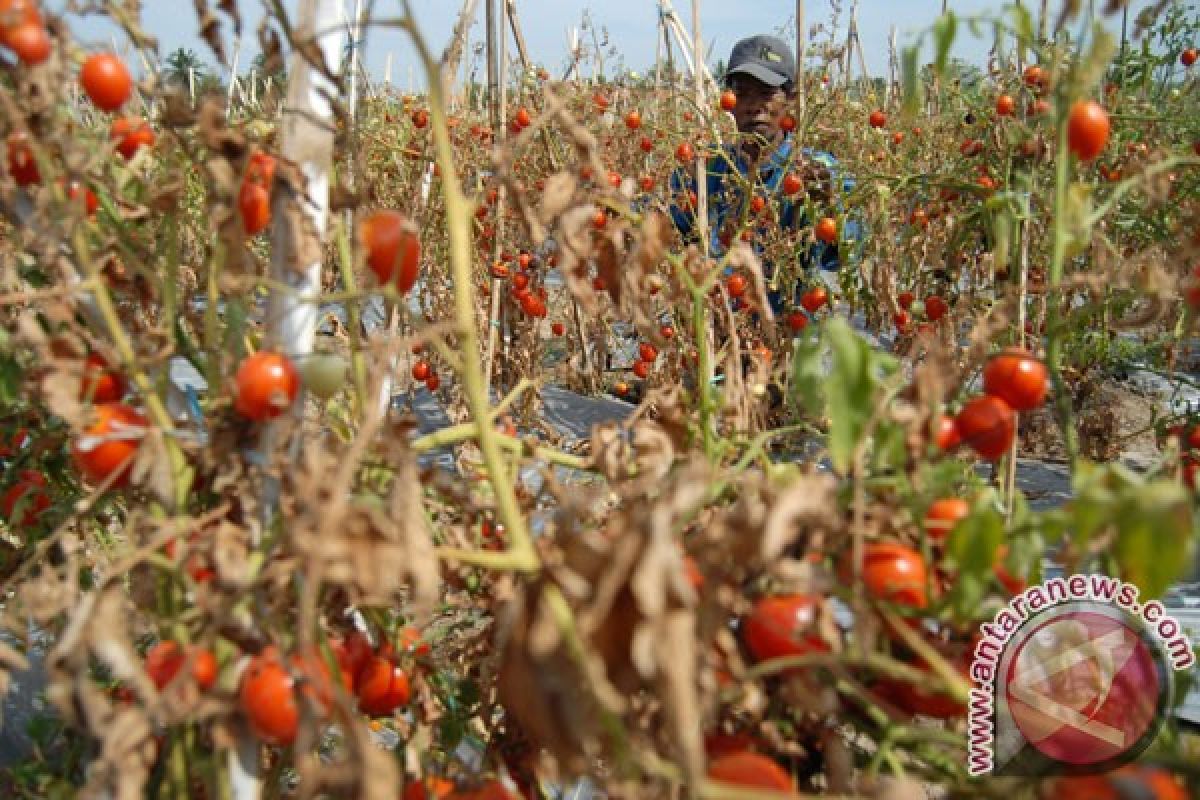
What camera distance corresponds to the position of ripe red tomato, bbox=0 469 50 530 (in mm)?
856

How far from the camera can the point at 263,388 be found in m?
0.55

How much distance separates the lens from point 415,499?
0.51m

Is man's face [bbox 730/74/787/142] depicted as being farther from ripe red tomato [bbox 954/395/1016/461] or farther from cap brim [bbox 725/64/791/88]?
ripe red tomato [bbox 954/395/1016/461]

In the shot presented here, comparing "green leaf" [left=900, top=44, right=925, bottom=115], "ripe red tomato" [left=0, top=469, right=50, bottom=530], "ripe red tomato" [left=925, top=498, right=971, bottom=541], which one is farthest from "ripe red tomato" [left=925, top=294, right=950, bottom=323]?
"ripe red tomato" [left=0, top=469, right=50, bottom=530]

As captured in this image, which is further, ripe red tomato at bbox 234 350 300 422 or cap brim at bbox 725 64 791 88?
cap brim at bbox 725 64 791 88

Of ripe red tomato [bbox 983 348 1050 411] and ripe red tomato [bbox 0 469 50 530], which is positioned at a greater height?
ripe red tomato [bbox 983 348 1050 411]

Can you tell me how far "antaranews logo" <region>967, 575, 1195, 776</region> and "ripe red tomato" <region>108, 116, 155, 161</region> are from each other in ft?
2.25

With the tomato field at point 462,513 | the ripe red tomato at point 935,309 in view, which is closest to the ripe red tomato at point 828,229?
the ripe red tomato at point 935,309

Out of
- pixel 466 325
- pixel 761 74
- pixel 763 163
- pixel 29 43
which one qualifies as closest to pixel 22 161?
pixel 29 43

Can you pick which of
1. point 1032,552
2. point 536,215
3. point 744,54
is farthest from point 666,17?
point 1032,552

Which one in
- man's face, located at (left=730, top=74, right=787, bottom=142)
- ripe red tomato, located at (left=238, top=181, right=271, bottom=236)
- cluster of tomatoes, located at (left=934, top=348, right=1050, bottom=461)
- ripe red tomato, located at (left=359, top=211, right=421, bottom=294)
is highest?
man's face, located at (left=730, top=74, right=787, bottom=142)

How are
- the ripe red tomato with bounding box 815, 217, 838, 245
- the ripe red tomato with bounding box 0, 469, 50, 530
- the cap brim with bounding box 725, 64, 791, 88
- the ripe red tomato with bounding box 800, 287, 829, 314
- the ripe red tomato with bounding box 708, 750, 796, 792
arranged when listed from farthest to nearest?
1. the cap brim with bounding box 725, 64, 791, 88
2. the ripe red tomato with bounding box 800, 287, 829, 314
3. the ripe red tomato with bounding box 815, 217, 838, 245
4. the ripe red tomato with bounding box 0, 469, 50, 530
5. the ripe red tomato with bounding box 708, 750, 796, 792

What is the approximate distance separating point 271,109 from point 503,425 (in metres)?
Result: 0.39

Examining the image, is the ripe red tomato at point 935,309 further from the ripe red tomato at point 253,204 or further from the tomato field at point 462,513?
the ripe red tomato at point 253,204
